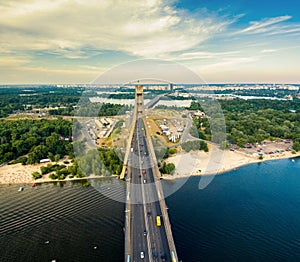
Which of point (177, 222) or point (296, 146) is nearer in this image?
point (177, 222)

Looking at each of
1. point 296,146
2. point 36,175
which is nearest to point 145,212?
point 36,175

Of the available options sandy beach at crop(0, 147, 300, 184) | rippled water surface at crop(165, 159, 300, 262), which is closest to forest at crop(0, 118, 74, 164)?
sandy beach at crop(0, 147, 300, 184)

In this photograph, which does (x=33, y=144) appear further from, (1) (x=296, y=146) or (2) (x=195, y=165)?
(1) (x=296, y=146)

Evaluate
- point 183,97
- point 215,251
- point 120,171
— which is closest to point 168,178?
point 120,171

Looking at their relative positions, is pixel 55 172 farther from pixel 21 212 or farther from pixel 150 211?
pixel 150 211

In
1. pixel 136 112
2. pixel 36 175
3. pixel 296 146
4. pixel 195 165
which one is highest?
pixel 136 112

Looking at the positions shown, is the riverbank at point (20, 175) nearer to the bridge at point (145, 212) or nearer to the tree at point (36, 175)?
the tree at point (36, 175)

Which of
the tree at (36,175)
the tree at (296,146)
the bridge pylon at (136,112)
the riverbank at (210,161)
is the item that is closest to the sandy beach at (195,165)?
the riverbank at (210,161)
